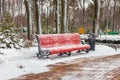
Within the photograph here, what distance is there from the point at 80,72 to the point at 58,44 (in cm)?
450

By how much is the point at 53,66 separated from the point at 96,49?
20.1 ft

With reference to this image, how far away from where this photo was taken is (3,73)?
9578mm

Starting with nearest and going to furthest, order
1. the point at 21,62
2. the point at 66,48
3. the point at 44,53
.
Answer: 1. the point at 21,62
2. the point at 44,53
3. the point at 66,48

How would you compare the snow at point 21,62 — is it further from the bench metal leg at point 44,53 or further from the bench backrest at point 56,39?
the bench backrest at point 56,39

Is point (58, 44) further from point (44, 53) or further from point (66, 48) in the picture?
point (44, 53)

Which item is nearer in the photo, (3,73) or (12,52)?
(3,73)

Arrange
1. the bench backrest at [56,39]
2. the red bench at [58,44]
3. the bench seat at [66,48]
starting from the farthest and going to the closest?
the bench backrest at [56,39] < the bench seat at [66,48] < the red bench at [58,44]

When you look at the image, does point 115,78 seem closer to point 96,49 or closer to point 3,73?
point 3,73

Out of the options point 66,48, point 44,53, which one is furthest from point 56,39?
Result: point 44,53

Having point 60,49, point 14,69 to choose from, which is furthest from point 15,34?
point 14,69

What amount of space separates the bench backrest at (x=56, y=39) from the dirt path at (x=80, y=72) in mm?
1535

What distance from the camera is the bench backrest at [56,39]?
44.4 ft

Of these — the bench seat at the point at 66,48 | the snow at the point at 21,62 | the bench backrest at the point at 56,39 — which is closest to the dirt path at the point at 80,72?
the snow at the point at 21,62

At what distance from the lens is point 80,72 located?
10141mm
